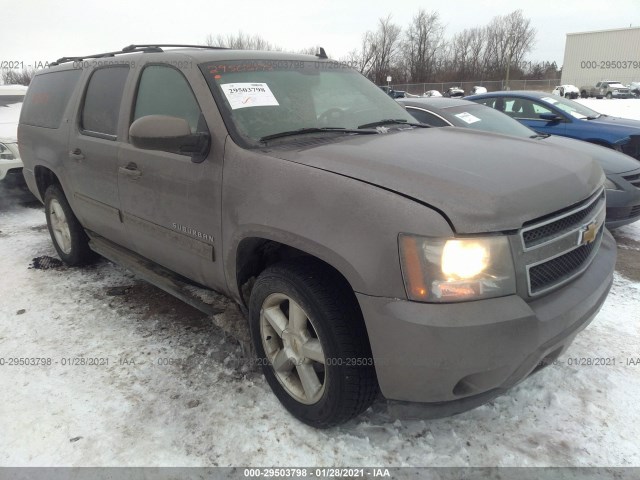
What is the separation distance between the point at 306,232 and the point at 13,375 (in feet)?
7.10

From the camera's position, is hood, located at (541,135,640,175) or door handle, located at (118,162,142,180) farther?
hood, located at (541,135,640,175)

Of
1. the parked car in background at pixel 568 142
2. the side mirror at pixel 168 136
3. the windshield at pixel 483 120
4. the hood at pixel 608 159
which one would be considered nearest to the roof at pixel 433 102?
the parked car in background at pixel 568 142

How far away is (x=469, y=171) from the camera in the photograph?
2031 mm

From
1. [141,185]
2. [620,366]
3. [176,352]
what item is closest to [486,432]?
[620,366]

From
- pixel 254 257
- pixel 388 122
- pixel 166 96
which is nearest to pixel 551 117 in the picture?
pixel 388 122

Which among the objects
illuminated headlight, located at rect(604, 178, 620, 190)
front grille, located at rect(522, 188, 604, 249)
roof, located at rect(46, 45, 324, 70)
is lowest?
illuminated headlight, located at rect(604, 178, 620, 190)

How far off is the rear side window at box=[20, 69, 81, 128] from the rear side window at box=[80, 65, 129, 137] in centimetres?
42

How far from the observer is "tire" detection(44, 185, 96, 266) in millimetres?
4263

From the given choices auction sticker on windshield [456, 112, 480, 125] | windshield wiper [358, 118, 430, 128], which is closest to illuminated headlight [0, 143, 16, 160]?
windshield wiper [358, 118, 430, 128]

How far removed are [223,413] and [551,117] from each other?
6859 millimetres

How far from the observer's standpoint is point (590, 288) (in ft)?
6.98

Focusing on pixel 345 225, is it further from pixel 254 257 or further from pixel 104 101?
pixel 104 101

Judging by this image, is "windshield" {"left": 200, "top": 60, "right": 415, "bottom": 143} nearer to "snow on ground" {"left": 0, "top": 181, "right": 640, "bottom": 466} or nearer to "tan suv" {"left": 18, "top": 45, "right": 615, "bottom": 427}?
"tan suv" {"left": 18, "top": 45, "right": 615, "bottom": 427}

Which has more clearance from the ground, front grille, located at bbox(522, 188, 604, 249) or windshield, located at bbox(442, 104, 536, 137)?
windshield, located at bbox(442, 104, 536, 137)
